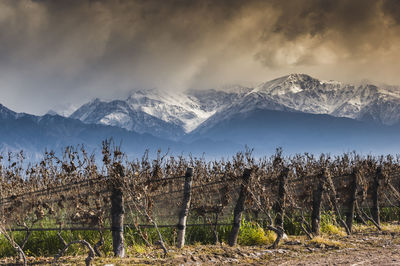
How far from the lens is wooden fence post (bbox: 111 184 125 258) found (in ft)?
26.6

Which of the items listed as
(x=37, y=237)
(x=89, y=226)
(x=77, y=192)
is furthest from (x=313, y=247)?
(x=37, y=237)

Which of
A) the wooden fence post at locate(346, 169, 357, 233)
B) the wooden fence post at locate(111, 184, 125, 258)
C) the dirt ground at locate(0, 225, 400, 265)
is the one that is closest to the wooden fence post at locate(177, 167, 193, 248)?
the dirt ground at locate(0, 225, 400, 265)

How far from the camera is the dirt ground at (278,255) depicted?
7336 millimetres

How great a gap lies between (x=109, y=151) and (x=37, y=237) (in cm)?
314

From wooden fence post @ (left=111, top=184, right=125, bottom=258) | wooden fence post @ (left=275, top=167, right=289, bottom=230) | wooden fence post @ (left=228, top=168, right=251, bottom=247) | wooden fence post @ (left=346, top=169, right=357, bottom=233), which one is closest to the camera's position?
wooden fence post @ (left=111, top=184, right=125, bottom=258)

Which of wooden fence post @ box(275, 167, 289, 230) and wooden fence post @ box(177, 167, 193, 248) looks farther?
wooden fence post @ box(275, 167, 289, 230)

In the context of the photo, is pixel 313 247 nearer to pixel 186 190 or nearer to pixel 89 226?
pixel 186 190

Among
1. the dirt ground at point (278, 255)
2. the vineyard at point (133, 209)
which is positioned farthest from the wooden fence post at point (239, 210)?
the dirt ground at point (278, 255)

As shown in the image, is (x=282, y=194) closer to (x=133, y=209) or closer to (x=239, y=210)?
(x=239, y=210)

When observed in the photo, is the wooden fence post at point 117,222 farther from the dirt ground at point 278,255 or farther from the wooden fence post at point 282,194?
the wooden fence post at point 282,194

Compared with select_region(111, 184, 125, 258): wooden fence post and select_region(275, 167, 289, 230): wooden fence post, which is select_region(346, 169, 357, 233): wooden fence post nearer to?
select_region(275, 167, 289, 230): wooden fence post

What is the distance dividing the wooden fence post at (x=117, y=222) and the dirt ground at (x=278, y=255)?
0.28 meters

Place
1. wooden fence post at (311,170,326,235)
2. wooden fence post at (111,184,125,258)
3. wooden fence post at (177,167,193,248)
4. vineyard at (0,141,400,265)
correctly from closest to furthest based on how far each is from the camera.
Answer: wooden fence post at (111,184,125,258) → vineyard at (0,141,400,265) → wooden fence post at (177,167,193,248) → wooden fence post at (311,170,326,235)

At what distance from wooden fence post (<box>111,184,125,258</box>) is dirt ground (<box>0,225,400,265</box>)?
0.90 ft
